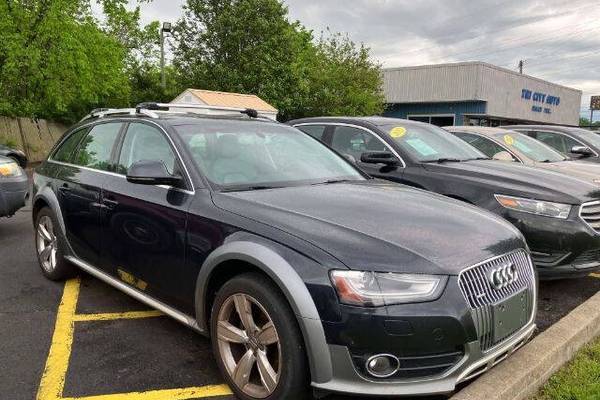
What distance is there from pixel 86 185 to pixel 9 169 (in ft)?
9.71

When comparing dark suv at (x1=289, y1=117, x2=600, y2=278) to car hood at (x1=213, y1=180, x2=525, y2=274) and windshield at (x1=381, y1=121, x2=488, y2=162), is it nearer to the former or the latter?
windshield at (x1=381, y1=121, x2=488, y2=162)

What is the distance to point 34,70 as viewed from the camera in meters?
17.0

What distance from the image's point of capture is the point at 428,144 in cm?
576

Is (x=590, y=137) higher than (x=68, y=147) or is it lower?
lower

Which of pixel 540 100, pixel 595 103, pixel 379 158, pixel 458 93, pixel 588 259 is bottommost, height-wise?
pixel 588 259

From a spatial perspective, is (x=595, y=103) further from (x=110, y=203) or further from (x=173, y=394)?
(x=173, y=394)

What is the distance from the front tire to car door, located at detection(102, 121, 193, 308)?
0.46 meters

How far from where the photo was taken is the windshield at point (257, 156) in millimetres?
3334

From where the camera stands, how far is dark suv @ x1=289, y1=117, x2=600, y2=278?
4.23 meters

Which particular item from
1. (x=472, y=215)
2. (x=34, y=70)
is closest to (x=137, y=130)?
(x=472, y=215)

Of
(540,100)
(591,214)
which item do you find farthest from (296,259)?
(540,100)

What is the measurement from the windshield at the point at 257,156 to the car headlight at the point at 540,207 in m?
1.48

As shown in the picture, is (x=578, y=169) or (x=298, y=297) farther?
(x=578, y=169)

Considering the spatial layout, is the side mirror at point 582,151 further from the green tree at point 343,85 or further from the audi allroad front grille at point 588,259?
the green tree at point 343,85
